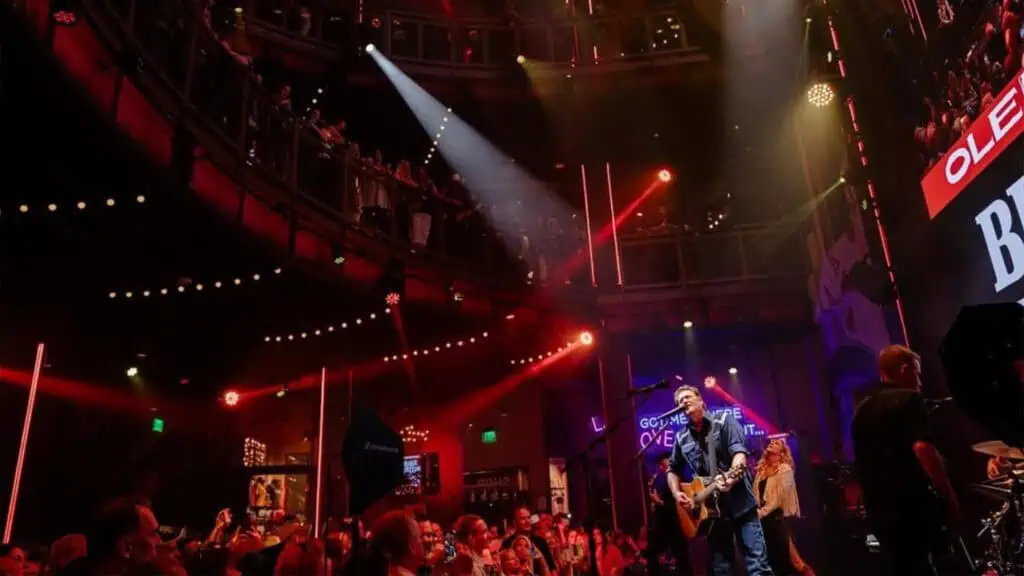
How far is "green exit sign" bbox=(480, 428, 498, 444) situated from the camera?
1447cm

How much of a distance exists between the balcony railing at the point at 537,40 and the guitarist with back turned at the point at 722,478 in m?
8.74

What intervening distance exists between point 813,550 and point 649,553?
2.73m

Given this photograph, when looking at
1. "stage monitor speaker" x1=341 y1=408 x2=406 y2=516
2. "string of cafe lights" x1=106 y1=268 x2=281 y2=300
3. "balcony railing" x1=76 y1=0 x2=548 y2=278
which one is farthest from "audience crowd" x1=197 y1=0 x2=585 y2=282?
"stage monitor speaker" x1=341 y1=408 x2=406 y2=516

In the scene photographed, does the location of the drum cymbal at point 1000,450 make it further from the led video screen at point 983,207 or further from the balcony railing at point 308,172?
the balcony railing at point 308,172

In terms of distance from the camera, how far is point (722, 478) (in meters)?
5.30

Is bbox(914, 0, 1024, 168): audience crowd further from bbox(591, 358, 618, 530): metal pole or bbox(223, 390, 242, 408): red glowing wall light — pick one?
bbox(223, 390, 242, 408): red glowing wall light

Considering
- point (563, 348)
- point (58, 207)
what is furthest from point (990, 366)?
point (563, 348)

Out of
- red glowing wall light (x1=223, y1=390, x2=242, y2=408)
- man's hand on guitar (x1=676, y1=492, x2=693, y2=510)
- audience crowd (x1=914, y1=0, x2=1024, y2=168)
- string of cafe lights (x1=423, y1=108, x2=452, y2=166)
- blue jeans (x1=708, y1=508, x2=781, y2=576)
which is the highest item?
string of cafe lights (x1=423, y1=108, x2=452, y2=166)

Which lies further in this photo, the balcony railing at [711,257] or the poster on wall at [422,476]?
the poster on wall at [422,476]

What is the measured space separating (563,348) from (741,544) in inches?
340

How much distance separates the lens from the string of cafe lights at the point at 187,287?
7.26m

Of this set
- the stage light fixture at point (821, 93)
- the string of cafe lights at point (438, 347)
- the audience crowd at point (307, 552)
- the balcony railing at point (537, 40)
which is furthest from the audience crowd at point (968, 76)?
the string of cafe lights at point (438, 347)

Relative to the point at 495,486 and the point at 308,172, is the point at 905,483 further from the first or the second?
the point at 495,486

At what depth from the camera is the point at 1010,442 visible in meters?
2.48
